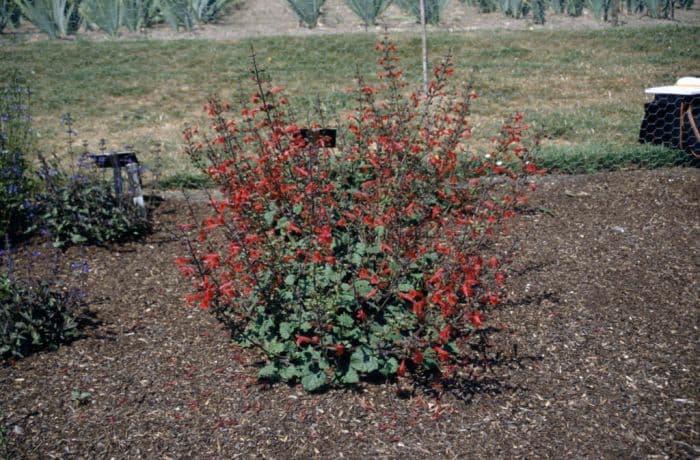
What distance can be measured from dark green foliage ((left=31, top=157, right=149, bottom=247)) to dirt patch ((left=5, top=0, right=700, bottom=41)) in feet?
25.3

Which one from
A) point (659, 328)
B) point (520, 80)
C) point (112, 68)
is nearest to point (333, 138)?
point (659, 328)

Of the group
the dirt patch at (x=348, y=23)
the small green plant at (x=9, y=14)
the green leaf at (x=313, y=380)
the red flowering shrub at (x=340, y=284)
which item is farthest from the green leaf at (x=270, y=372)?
the small green plant at (x=9, y=14)

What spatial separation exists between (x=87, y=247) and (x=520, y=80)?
681 centimetres

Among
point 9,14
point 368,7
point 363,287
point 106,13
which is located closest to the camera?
point 363,287

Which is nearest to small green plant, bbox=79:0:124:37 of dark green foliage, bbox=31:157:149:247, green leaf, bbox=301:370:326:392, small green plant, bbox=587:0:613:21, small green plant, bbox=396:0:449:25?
small green plant, bbox=396:0:449:25

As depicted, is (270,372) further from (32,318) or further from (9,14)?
(9,14)

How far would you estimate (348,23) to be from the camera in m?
12.7

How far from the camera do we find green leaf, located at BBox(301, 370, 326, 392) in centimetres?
263

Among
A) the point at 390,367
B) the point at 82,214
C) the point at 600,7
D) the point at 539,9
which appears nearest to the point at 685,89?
the point at 390,367

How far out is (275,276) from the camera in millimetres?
2809

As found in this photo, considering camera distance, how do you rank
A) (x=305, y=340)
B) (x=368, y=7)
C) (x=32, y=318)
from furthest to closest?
1. (x=368, y=7)
2. (x=32, y=318)
3. (x=305, y=340)

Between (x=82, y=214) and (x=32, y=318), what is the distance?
135 cm

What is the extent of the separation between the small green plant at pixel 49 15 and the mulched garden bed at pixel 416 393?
9.12 m

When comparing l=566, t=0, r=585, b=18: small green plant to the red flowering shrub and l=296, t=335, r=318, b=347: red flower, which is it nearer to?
the red flowering shrub
